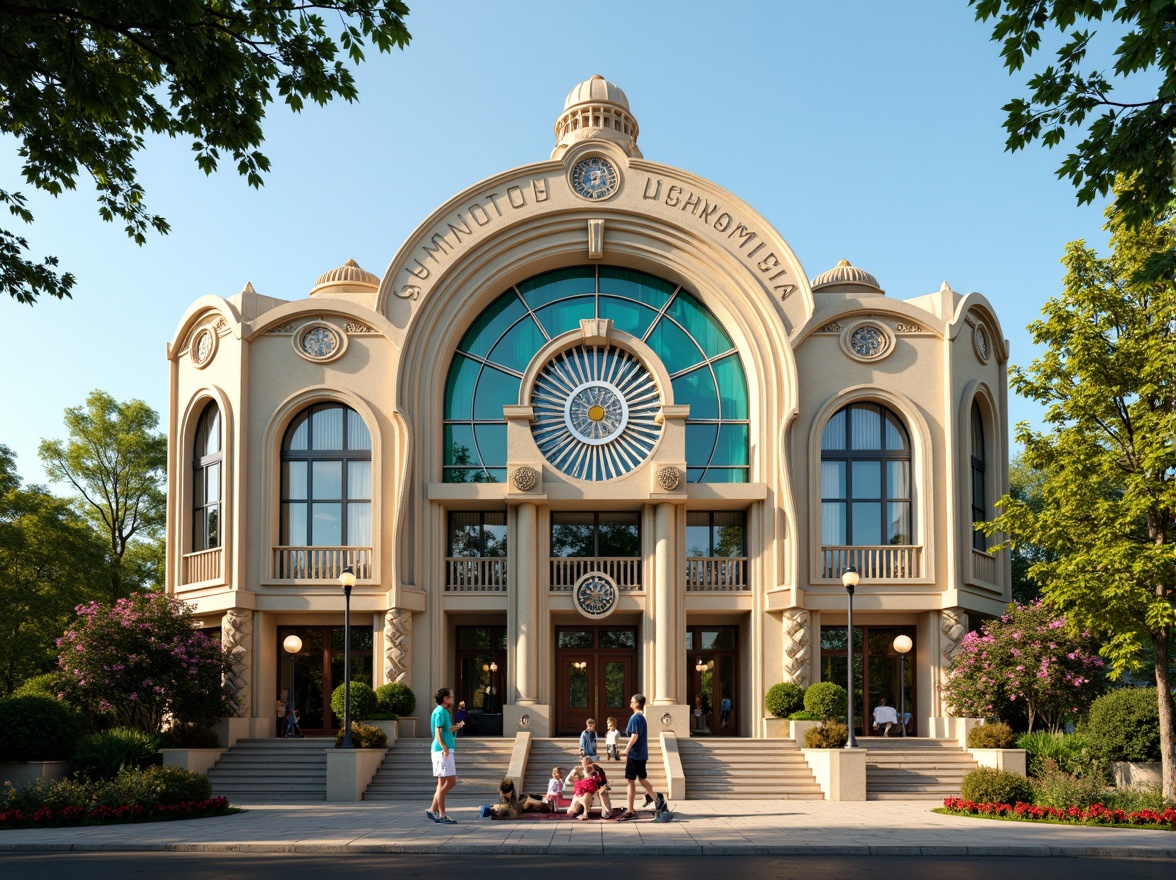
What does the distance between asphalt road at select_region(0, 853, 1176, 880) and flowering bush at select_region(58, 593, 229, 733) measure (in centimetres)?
1201

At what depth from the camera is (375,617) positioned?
3022 centimetres

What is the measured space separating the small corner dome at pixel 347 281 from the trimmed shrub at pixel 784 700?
15.0 meters

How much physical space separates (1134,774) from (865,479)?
397 inches

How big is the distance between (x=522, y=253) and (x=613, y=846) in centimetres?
1942

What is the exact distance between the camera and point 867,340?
31.0 meters

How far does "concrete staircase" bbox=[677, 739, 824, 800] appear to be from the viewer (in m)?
24.4

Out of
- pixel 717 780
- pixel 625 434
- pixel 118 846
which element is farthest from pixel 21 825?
pixel 625 434

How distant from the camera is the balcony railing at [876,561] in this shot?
29969mm

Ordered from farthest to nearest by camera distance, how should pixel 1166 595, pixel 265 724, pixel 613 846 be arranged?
1. pixel 265 724
2. pixel 1166 595
3. pixel 613 846

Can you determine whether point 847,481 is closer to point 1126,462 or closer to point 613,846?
point 1126,462

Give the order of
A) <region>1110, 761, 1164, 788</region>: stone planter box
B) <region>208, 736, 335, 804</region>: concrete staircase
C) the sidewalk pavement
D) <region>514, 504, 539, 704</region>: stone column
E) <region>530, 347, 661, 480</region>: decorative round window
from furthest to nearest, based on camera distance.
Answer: <region>530, 347, 661, 480</region>: decorative round window → <region>514, 504, 539, 704</region>: stone column → <region>208, 736, 335, 804</region>: concrete staircase → <region>1110, 761, 1164, 788</region>: stone planter box → the sidewalk pavement

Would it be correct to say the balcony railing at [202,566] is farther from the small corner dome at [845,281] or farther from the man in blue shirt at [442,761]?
the small corner dome at [845,281]

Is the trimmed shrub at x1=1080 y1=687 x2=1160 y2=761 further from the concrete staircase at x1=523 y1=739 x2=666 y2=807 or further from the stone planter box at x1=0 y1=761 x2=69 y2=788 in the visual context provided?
the stone planter box at x1=0 y1=761 x2=69 y2=788

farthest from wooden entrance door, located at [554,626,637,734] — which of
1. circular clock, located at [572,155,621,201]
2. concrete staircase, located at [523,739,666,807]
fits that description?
circular clock, located at [572,155,621,201]
